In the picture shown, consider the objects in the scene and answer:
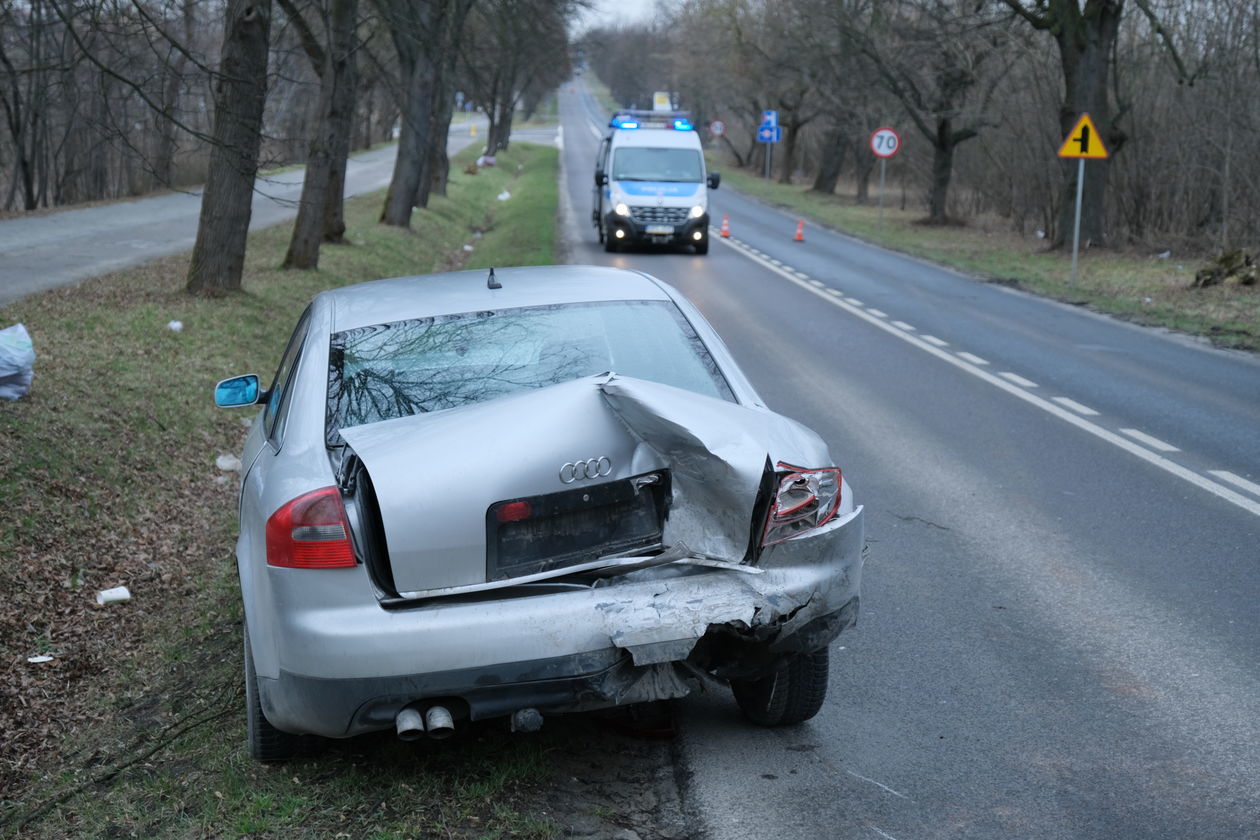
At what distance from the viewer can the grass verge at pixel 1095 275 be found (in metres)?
17.6

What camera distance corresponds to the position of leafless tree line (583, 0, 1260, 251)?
25.8 m

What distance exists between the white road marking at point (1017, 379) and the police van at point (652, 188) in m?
14.5

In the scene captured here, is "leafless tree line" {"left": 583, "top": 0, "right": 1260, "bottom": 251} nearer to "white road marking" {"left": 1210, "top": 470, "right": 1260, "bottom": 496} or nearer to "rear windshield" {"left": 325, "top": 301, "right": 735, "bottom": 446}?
"white road marking" {"left": 1210, "top": 470, "right": 1260, "bottom": 496}

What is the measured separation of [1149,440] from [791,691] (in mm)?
6226

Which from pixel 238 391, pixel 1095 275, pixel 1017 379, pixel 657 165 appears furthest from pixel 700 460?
pixel 657 165

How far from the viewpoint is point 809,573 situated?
4.24 meters

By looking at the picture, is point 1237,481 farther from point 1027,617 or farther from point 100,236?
point 100,236

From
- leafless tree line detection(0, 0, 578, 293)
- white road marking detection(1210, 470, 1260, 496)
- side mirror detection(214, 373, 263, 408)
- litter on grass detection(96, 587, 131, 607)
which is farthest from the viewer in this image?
leafless tree line detection(0, 0, 578, 293)

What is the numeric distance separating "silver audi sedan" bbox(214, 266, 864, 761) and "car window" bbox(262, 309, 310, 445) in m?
0.34

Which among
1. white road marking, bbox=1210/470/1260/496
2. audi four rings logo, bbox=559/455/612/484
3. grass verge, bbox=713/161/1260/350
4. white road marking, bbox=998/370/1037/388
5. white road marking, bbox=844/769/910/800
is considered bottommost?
grass verge, bbox=713/161/1260/350

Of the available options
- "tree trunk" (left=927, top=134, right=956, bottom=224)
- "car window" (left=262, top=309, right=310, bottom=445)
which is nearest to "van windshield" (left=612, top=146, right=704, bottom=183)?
"tree trunk" (left=927, top=134, right=956, bottom=224)

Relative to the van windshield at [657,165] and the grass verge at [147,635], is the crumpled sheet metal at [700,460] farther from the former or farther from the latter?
the van windshield at [657,165]

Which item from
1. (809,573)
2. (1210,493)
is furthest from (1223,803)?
(1210,493)

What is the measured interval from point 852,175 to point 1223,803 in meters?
61.7
